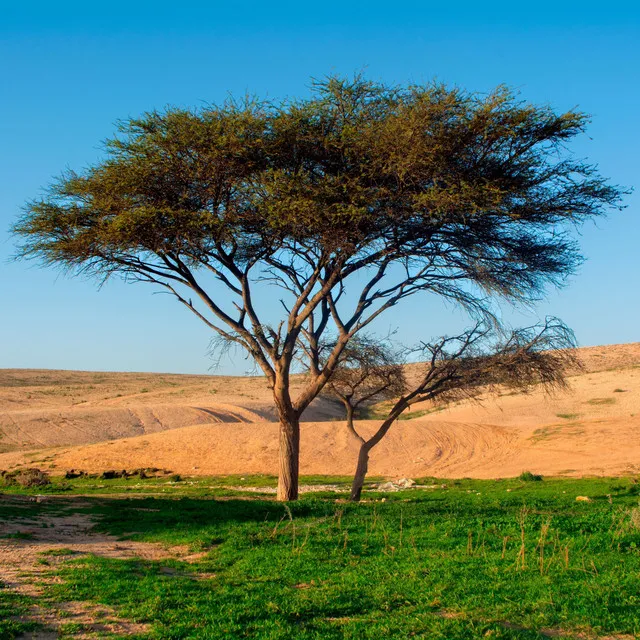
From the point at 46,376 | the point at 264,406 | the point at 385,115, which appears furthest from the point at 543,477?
the point at 46,376

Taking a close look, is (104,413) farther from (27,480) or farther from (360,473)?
(360,473)

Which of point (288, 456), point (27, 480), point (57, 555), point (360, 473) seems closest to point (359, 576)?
point (57, 555)

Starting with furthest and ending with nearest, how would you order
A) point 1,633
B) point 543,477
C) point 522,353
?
point 543,477 → point 522,353 → point 1,633

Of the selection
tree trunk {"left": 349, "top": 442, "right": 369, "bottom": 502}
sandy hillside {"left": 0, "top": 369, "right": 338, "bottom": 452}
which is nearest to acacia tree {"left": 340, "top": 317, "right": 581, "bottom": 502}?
tree trunk {"left": 349, "top": 442, "right": 369, "bottom": 502}

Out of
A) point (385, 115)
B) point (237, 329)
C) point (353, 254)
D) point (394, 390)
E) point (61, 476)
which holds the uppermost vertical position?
point (385, 115)

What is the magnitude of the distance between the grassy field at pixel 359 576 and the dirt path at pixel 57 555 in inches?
3.4

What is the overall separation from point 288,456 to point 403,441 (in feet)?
55.0

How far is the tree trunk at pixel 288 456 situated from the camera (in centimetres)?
1752

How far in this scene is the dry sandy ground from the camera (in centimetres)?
3012

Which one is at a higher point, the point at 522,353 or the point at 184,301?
the point at 184,301

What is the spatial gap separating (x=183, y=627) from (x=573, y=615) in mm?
3478

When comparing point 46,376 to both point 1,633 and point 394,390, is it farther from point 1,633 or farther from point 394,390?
point 1,633

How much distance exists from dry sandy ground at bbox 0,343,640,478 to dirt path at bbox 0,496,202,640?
56.7 ft

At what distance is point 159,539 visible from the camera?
1155 centimetres
